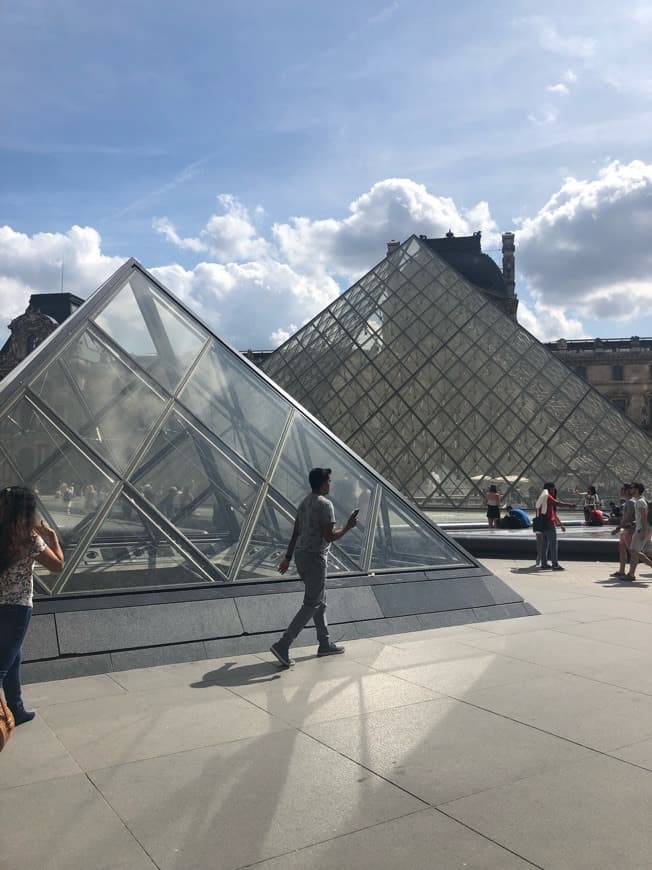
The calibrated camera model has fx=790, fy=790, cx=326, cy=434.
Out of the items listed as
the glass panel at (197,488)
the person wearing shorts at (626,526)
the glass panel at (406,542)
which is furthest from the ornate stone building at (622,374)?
the glass panel at (197,488)

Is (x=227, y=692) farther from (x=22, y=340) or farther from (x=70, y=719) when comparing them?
(x=22, y=340)

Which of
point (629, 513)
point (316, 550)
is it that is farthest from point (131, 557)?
point (629, 513)

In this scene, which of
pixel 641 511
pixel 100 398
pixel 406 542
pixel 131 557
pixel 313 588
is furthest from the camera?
pixel 641 511

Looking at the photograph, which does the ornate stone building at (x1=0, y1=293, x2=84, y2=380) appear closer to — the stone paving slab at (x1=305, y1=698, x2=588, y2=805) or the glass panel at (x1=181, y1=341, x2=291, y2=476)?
the glass panel at (x1=181, y1=341, x2=291, y2=476)

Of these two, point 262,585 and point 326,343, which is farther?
point 326,343

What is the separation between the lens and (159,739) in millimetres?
3447

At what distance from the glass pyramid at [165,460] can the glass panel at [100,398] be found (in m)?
0.01

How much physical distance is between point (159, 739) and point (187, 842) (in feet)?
3.22

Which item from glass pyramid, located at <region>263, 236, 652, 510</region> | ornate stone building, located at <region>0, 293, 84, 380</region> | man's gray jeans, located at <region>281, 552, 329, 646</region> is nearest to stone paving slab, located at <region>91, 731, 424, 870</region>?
man's gray jeans, located at <region>281, 552, 329, 646</region>

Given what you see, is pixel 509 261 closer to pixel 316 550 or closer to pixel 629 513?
pixel 629 513

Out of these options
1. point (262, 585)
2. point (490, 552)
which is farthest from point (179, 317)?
point (490, 552)

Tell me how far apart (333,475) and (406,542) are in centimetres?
85

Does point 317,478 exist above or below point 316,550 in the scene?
above

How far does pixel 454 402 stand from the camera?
79.4ft
